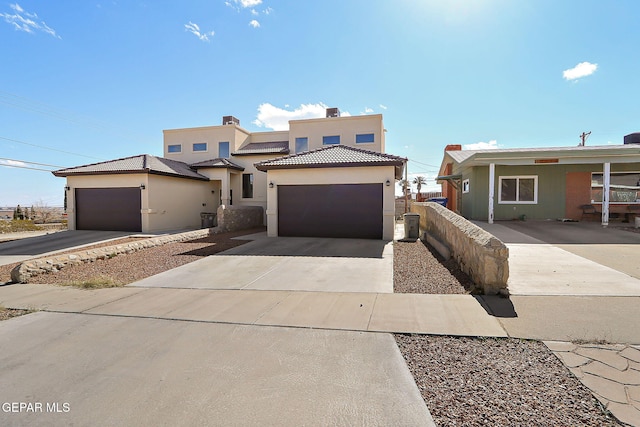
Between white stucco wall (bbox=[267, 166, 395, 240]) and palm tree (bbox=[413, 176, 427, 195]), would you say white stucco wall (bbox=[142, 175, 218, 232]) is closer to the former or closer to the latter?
white stucco wall (bbox=[267, 166, 395, 240])

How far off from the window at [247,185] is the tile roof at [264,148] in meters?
1.60

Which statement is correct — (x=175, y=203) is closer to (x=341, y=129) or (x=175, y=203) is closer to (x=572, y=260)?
(x=341, y=129)

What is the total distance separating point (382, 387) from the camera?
9.41 ft

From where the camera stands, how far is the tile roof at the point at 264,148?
20628 mm

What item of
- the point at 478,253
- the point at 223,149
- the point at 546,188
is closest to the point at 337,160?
the point at 478,253

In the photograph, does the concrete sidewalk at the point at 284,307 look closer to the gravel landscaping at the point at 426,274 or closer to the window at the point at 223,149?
the gravel landscaping at the point at 426,274

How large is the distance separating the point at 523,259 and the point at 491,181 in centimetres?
689

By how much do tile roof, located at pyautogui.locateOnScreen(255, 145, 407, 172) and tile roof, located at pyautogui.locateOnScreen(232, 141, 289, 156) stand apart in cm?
691

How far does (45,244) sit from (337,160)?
510 inches

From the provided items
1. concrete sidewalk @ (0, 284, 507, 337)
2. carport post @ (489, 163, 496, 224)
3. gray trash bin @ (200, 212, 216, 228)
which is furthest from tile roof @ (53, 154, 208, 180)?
carport post @ (489, 163, 496, 224)

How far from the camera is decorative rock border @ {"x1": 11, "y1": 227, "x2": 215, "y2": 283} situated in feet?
23.5

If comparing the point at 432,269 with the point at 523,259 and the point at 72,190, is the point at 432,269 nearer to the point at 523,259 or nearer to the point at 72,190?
the point at 523,259

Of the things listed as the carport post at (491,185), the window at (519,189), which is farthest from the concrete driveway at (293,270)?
the window at (519,189)

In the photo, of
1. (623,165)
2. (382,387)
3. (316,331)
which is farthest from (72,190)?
(623,165)
